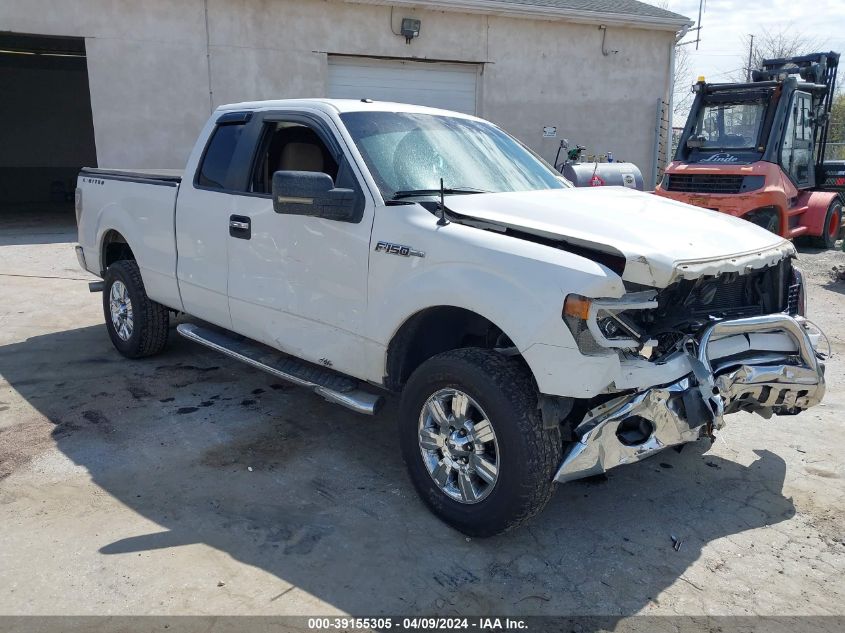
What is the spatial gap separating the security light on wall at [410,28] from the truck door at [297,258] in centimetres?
1151

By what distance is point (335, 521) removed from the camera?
3.81 m

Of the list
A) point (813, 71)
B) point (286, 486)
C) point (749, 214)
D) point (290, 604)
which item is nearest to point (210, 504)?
point (286, 486)

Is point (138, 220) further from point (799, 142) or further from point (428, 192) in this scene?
point (799, 142)

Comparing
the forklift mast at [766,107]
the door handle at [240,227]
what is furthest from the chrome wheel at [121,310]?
the forklift mast at [766,107]

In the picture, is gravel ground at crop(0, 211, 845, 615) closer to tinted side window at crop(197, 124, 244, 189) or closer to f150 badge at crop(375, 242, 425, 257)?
f150 badge at crop(375, 242, 425, 257)

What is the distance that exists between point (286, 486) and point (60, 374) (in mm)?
2948

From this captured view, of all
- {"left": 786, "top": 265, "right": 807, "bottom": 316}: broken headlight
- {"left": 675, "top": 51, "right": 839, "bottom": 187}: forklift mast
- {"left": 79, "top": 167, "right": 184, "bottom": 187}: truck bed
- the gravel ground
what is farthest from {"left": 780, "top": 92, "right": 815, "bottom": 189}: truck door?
{"left": 79, "top": 167, "right": 184, "bottom": 187}: truck bed

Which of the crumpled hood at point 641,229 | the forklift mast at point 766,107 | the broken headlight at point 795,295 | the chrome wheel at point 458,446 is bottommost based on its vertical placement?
the chrome wheel at point 458,446

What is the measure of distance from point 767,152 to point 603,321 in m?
10.1

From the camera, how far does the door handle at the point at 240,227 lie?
15.7 ft

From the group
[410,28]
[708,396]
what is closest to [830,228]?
[410,28]

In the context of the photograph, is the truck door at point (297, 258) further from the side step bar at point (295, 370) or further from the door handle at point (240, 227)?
the side step bar at point (295, 370)

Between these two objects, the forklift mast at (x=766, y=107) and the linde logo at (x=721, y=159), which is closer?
the forklift mast at (x=766, y=107)

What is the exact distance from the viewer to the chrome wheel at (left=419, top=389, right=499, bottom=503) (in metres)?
3.54
